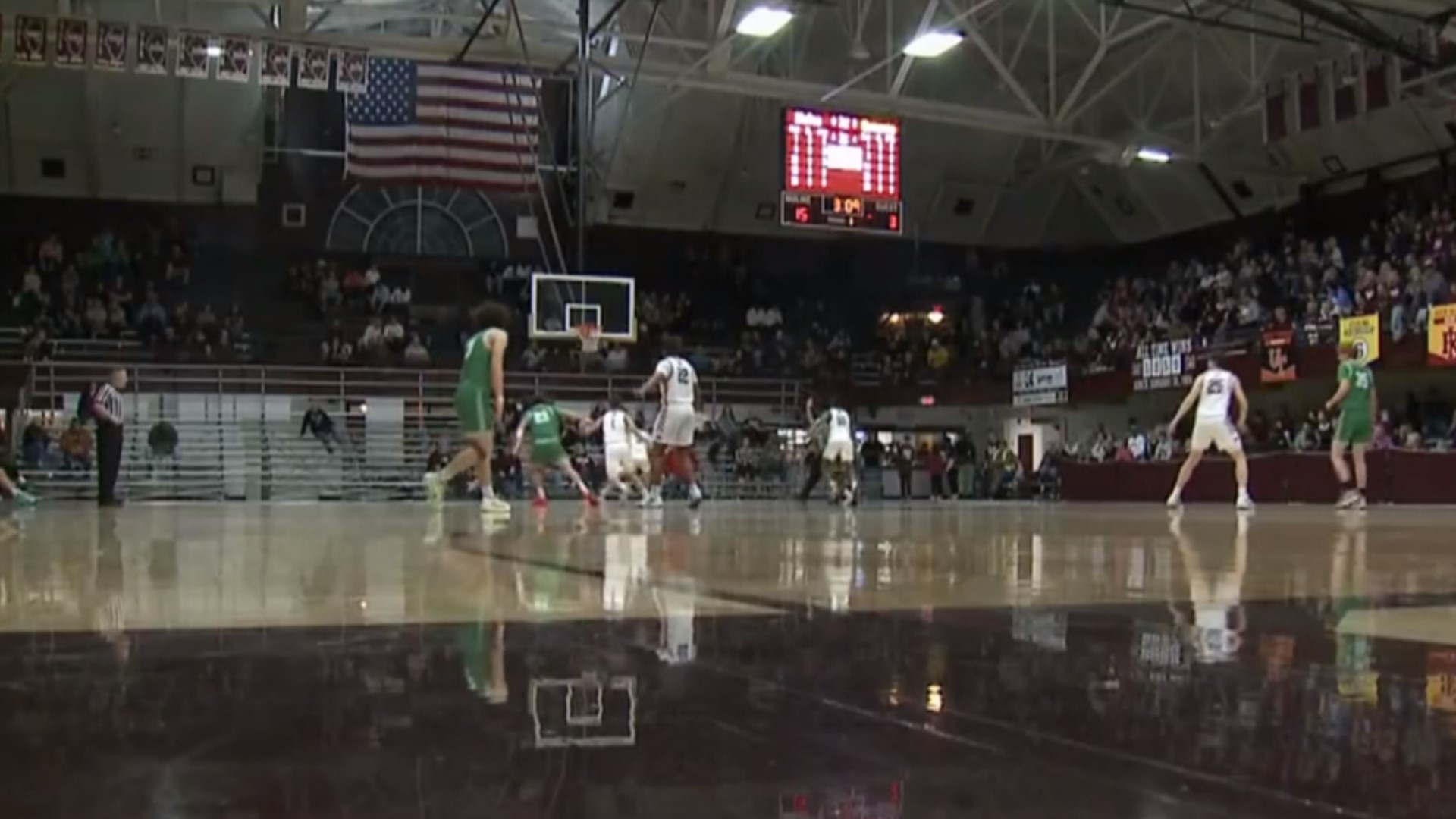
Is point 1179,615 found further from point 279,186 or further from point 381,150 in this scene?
point 279,186

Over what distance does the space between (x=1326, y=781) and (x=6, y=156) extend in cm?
3496

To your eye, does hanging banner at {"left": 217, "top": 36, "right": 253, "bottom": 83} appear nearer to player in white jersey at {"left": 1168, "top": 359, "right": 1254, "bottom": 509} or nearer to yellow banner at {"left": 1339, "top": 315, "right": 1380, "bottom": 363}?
player in white jersey at {"left": 1168, "top": 359, "right": 1254, "bottom": 509}

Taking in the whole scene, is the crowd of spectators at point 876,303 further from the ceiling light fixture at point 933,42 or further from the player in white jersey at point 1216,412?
the player in white jersey at point 1216,412

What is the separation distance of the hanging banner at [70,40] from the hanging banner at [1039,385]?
20.6m

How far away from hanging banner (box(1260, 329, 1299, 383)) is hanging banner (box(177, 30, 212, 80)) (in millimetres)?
18965

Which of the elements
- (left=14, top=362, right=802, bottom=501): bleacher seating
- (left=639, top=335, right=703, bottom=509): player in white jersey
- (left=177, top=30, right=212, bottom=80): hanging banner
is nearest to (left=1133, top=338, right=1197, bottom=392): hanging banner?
(left=14, top=362, right=802, bottom=501): bleacher seating

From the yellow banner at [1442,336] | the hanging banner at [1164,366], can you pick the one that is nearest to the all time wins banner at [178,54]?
the hanging banner at [1164,366]

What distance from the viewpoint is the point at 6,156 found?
104 feet

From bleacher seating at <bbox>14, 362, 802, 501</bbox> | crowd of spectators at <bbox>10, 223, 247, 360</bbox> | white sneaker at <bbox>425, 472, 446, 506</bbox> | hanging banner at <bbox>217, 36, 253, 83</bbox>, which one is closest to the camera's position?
white sneaker at <bbox>425, 472, 446, 506</bbox>

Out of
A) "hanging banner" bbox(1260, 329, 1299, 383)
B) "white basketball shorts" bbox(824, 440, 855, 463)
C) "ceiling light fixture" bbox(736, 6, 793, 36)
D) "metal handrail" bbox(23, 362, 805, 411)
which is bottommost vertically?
"white basketball shorts" bbox(824, 440, 855, 463)

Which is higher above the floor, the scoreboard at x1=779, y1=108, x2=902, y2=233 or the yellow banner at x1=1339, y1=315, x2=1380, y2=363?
the scoreboard at x1=779, y1=108, x2=902, y2=233

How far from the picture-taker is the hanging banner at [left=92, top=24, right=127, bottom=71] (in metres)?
19.5

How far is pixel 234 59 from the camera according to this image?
20.3 m

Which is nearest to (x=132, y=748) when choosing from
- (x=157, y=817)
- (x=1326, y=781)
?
(x=157, y=817)
